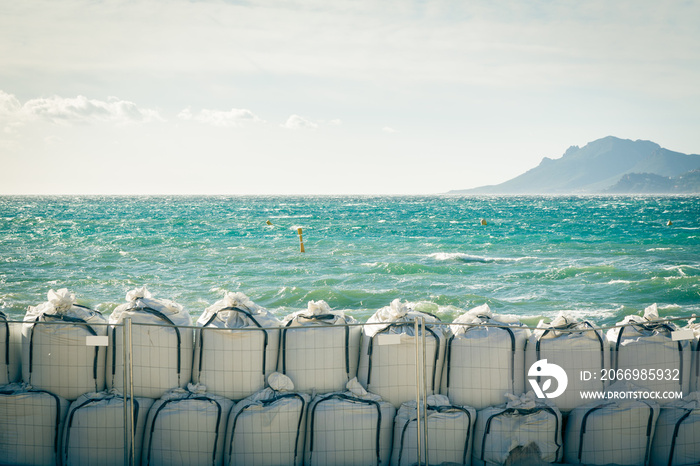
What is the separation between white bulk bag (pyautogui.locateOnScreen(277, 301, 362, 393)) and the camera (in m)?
4.57

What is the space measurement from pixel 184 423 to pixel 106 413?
60 centimetres

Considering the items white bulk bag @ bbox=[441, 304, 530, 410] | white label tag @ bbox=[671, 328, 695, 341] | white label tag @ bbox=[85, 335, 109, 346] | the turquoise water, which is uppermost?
white label tag @ bbox=[671, 328, 695, 341]

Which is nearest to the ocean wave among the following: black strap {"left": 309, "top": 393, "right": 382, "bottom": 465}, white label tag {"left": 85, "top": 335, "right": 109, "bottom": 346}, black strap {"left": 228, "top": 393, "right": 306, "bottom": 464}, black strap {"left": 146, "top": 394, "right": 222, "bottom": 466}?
black strap {"left": 309, "top": 393, "right": 382, "bottom": 465}

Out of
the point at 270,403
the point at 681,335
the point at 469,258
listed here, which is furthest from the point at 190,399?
the point at 469,258

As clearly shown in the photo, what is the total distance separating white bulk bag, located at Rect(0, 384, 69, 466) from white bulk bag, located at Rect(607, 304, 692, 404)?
14.6ft

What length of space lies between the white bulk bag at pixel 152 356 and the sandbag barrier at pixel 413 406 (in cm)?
2

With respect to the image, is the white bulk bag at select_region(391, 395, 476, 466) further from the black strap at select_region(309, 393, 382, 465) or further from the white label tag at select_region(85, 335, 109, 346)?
the white label tag at select_region(85, 335, 109, 346)

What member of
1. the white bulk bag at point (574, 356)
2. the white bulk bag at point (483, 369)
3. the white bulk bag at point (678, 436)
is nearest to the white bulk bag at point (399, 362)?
the white bulk bag at point (483, 369)

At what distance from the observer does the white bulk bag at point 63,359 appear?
4516 mm

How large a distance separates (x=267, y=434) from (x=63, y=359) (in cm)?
174

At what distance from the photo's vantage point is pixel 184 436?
4289 mm

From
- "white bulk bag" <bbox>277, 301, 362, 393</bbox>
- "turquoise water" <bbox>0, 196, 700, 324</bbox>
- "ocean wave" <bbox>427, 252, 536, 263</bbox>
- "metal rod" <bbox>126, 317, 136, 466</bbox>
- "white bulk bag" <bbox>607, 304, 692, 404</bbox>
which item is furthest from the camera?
"ocean wave" <bbox>427, 252, 536, 263</bbox>

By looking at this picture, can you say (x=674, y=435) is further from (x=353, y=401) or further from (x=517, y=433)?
(x=353, y=401)

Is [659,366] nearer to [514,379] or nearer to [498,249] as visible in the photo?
[514,379]
